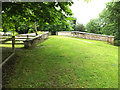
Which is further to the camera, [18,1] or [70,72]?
[18,1]

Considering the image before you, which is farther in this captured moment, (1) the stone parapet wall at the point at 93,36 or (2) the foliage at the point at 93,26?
(2) the foliage at the point at 93,26

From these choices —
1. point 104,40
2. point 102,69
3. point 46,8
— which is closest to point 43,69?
point 102,69

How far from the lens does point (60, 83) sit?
136 inches

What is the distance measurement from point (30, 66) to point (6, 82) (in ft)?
4.76

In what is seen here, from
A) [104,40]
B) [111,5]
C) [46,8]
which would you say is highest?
[111,5]

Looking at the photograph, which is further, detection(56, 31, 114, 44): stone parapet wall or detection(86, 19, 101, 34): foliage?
detection(86, 19, 101, 34): foliage

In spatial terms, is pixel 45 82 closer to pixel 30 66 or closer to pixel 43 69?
pixel 43 69

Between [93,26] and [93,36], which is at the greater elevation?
[93,26]

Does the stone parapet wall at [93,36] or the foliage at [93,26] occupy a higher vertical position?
the foliage at [93,26]

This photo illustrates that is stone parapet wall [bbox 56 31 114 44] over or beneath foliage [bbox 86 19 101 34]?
beneath

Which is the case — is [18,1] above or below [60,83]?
above

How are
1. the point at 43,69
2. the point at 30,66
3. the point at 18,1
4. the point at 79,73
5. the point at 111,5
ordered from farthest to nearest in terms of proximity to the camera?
1. the point at 111,5
2. the point at 18,1
3. the point at 30,66
4. the point at 43,69
5. the point at 79,73

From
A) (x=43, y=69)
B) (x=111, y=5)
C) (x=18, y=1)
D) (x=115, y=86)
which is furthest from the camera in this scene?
(x=111, y=5)

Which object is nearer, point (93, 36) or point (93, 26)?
point (93, 36)
